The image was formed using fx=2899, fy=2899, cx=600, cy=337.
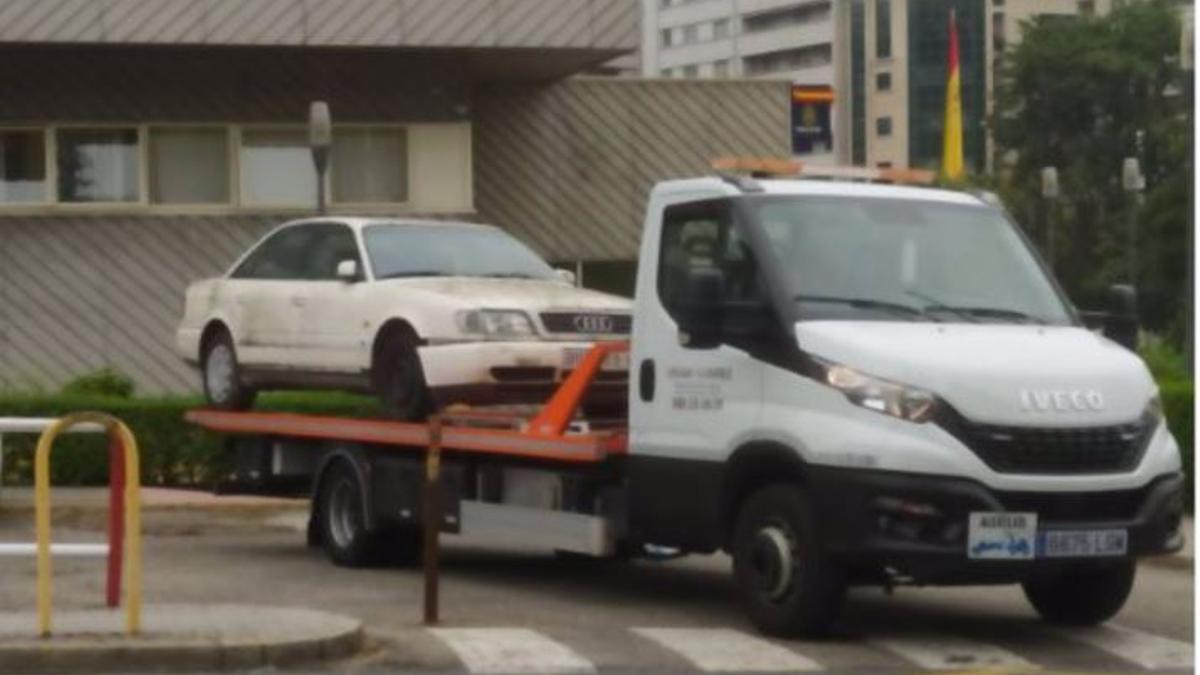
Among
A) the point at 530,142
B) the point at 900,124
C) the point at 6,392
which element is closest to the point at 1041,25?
the point at 900,124

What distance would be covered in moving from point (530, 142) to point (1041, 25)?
53.2m

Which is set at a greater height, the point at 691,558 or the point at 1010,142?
the point at 1010,142

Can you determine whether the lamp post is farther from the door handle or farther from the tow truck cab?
the door handle

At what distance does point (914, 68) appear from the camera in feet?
397

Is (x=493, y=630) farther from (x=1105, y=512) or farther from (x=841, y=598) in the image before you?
(x=1105, y=512)

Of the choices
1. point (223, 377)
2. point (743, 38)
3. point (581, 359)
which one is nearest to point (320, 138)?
point (223, 377)

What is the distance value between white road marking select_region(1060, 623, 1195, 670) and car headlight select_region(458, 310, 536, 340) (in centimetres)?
384

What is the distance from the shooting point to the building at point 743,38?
133m

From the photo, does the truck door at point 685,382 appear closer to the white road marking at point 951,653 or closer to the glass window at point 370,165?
the white road marking at point 951,653

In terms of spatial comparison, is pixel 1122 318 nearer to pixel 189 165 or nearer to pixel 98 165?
pixel 189 165

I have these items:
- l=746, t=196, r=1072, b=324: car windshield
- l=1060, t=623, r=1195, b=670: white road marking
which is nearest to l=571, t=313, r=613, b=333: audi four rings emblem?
l=746, t=196, r=1072, b=324: car windshield

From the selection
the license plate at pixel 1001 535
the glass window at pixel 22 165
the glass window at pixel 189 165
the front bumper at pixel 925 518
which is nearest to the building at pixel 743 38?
the glass window at pixel 189 165

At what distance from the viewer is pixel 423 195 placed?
3347 centimetres

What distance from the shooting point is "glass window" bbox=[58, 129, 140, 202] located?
32.6 metres
